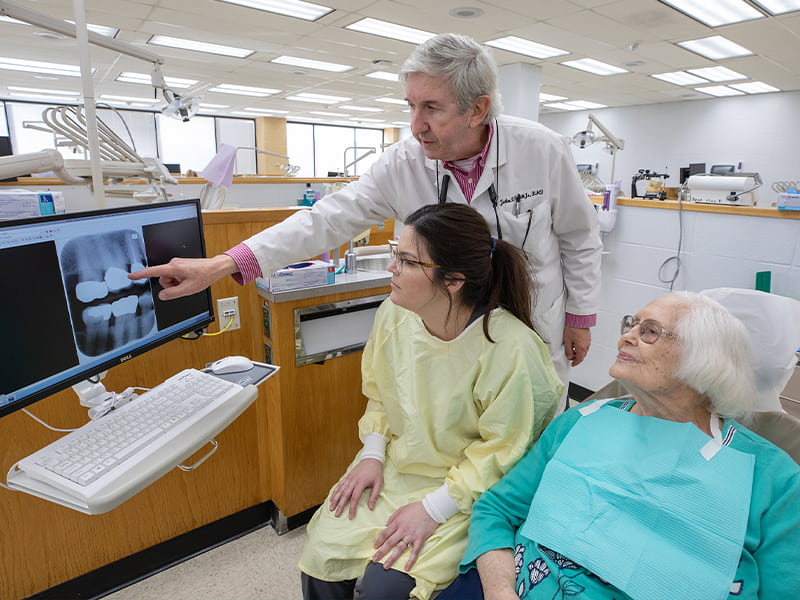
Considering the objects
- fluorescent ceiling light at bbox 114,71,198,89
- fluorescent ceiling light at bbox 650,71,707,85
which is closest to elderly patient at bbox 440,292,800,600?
fluorescent ceiling light at bbox 650,71,707,85

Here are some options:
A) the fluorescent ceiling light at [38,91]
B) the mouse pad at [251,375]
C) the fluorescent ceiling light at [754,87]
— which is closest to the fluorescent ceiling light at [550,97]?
the fluorescent ceiling light at [754,87]

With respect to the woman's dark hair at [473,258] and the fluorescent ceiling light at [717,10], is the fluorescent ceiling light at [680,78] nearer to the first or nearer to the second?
the fluorescent ceiling light at [717,10]

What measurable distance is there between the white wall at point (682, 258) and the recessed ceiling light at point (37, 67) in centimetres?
734

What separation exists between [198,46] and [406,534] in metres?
6.50

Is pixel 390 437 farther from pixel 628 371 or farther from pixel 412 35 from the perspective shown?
pixel 412 35

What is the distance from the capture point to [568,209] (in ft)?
4.80

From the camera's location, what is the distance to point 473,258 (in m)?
1.18

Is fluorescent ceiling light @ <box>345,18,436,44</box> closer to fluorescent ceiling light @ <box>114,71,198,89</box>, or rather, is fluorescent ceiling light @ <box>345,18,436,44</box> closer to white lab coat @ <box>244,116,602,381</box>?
fluorescent ceiling light @ <box>114,71,198,89</box>

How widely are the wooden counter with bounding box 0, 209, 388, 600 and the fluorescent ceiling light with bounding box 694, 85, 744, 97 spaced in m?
8.68

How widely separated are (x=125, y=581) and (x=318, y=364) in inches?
37.7

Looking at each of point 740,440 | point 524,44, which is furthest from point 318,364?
point 524,44

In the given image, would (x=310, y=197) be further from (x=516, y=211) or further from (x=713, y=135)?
(x=713, y=135)

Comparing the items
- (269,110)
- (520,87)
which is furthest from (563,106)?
(269,110)

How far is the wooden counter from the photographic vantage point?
1426 millimetres
